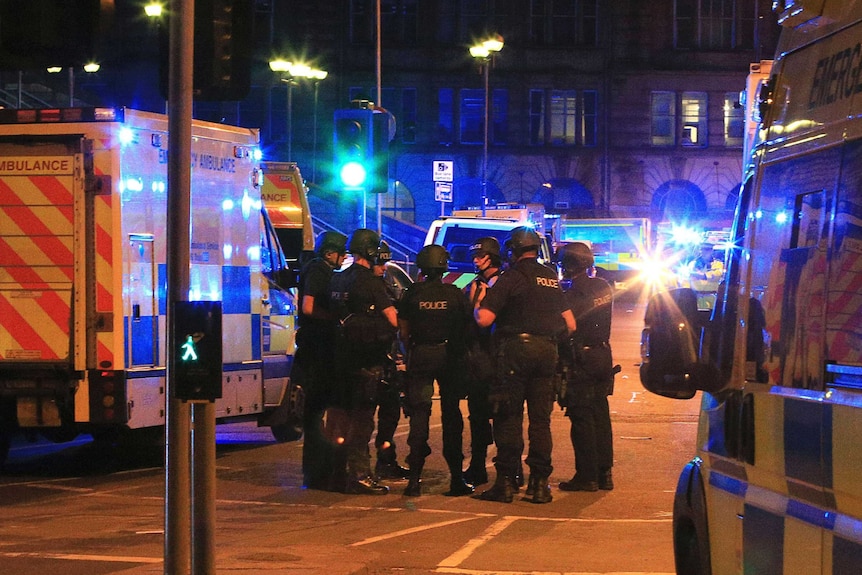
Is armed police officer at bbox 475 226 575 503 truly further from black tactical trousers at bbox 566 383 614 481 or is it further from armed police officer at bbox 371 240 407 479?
armed police officer at bbox 371 240 407 479

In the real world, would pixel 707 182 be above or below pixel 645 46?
below

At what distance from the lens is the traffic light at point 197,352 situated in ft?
18.8

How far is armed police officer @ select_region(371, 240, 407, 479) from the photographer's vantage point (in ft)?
35.8

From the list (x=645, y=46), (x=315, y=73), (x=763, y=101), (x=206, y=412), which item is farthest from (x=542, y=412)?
(x=645, y=46)

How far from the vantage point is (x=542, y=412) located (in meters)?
10.1

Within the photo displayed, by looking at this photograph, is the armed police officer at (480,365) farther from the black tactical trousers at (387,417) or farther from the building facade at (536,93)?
the building facade at (536,93)

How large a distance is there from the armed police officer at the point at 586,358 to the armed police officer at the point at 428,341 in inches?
34.9

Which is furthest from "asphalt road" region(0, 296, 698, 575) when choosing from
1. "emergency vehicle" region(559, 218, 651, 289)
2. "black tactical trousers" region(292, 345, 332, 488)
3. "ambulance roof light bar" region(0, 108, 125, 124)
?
"emergency vehicle" region(559, 218, 651, 289)

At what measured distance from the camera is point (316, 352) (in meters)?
11.1

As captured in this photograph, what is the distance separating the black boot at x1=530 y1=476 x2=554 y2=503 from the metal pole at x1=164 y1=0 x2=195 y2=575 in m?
4.72

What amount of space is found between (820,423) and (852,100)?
3.06 feet

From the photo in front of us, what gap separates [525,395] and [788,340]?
6018mm

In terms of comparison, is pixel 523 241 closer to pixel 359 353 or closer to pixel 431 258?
pixel 431 258

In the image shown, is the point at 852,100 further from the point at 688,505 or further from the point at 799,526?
the point at 688,505
